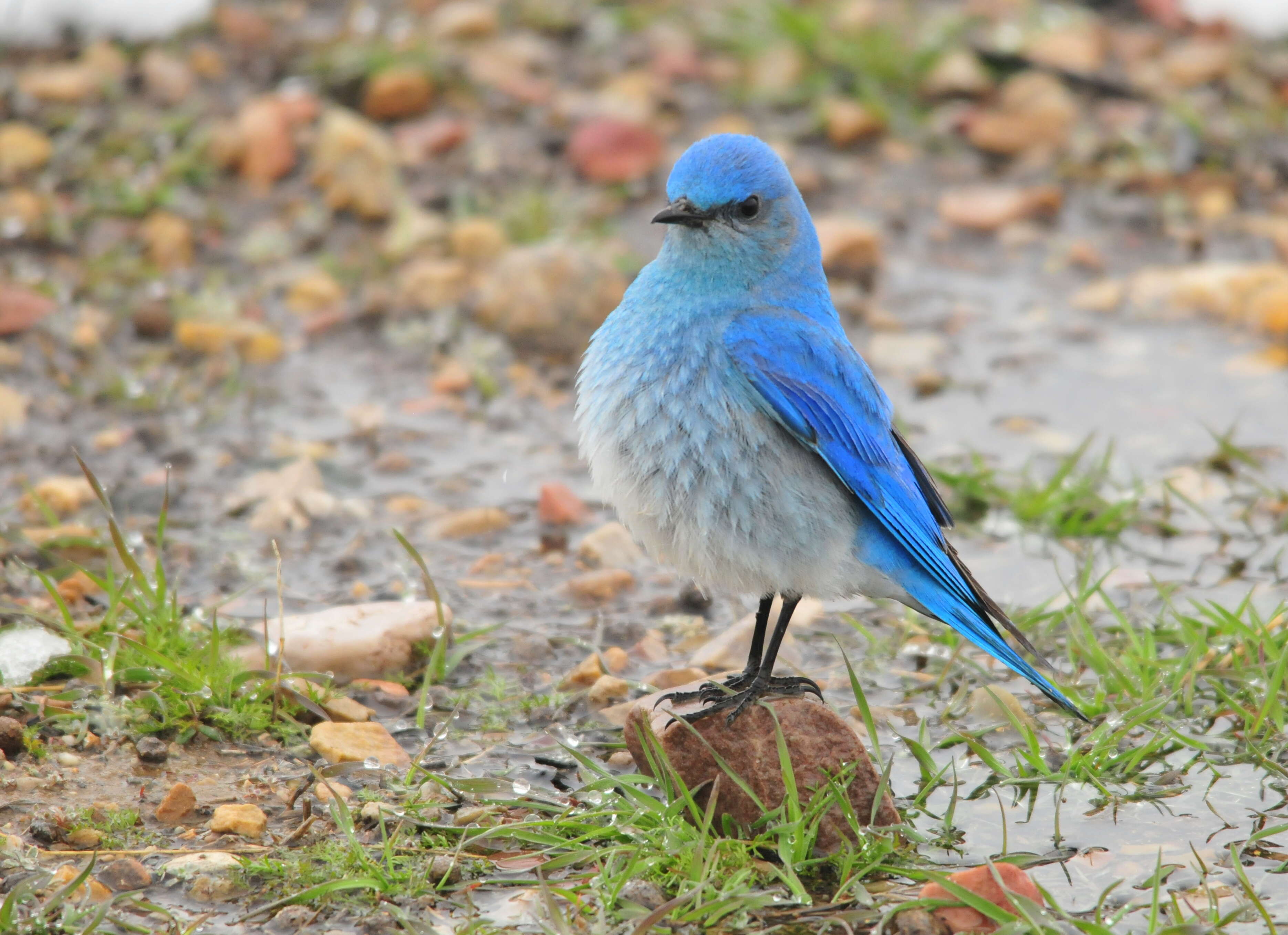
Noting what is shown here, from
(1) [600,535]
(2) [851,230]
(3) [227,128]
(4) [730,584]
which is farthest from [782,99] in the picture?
(4) [730,584]

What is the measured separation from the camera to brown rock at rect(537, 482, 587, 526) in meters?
4.92

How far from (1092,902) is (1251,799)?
23.6 inches

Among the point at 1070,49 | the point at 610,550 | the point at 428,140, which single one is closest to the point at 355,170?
the point at 428,140

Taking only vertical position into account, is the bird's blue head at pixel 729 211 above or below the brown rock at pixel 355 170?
above

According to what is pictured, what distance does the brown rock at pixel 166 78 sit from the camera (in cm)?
710

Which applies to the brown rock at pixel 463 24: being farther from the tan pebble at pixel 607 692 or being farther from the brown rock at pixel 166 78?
the tan pebble at pixel 607 692

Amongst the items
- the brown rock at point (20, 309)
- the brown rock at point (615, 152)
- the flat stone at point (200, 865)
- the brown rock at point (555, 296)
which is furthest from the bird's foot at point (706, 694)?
the brown rock at point (615, 152)

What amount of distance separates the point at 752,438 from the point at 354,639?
1.20 metres

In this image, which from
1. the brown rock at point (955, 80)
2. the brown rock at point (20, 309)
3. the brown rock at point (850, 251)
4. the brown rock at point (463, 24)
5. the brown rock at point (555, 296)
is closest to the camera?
the brown rock at point (20, 309)

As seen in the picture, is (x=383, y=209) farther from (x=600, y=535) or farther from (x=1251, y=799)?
(x=1251, y=799)

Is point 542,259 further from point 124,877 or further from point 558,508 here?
point 124,877

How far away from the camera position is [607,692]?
3881mm

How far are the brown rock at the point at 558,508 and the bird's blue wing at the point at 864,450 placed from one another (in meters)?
1.45

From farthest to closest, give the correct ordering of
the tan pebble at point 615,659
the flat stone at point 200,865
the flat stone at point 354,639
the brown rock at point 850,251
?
the brown rock at point 850,251
the tan pebble at point 615,659
the flat stone at point 354,639
the flat stone at point 200,865
